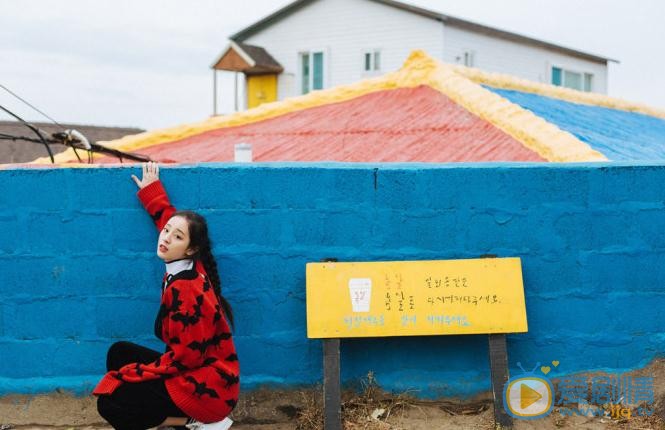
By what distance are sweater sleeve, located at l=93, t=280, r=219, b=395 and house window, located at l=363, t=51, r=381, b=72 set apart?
22660mm

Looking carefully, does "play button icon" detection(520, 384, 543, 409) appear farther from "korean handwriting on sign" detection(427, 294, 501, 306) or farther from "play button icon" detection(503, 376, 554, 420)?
"korean handwriting on sign" detection(427, 294, 501, 306)

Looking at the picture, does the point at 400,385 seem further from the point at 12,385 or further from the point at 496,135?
the point at 496,135

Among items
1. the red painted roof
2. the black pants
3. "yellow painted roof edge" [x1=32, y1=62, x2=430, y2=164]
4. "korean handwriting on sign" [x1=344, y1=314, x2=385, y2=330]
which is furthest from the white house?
the black pants

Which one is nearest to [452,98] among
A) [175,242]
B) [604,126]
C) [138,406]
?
[604,126]

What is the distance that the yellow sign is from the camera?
4.44 meters

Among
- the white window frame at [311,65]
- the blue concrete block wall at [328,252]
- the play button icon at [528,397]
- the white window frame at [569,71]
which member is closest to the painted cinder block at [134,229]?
the blue concrete block wall at [328,252]

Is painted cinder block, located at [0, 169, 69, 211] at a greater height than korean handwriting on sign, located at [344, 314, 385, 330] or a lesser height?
greater

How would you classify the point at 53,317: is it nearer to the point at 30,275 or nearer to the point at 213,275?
the point at 30,275

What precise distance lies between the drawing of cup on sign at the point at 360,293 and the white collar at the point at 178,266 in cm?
95

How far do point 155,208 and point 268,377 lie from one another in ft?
3.63

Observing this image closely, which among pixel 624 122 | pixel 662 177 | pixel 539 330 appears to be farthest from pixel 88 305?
pixel 624 122

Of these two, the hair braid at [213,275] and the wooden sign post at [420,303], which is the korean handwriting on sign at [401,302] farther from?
the hair braid at [213,275]

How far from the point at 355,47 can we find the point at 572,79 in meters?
9.06

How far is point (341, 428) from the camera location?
4.35 metres
